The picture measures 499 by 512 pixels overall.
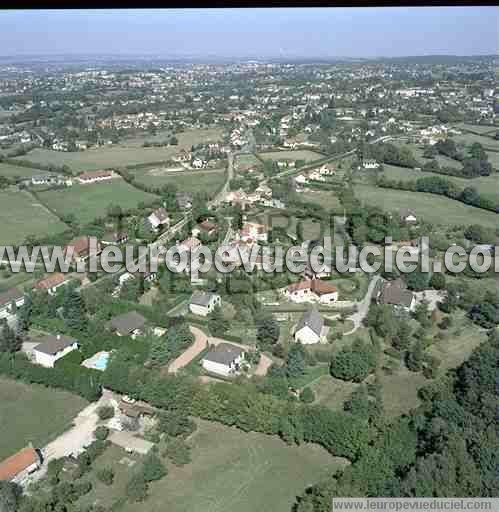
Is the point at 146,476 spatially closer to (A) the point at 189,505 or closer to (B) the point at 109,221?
(A) the point at 189,505

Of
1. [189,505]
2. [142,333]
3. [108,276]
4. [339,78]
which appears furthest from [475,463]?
[339,78]

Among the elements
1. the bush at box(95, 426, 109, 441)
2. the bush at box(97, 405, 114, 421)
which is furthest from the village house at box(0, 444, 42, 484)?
the bush at box(97, 405, 114, 421)

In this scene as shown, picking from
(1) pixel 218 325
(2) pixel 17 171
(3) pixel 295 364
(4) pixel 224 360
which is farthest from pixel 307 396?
(2) pixel 17 171

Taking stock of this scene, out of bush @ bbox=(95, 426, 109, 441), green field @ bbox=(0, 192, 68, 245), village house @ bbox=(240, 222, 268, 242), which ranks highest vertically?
village house @ bbox=(240, 222, 268, 242)

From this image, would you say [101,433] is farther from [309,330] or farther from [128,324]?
[309,330]

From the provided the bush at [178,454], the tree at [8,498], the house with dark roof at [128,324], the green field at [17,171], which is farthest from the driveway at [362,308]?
the green field at [17,171]

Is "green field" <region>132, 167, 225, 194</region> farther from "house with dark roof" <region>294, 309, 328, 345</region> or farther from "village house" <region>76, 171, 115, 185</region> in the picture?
"house with dark roof" <region>294, 309, 328, 345</region>
